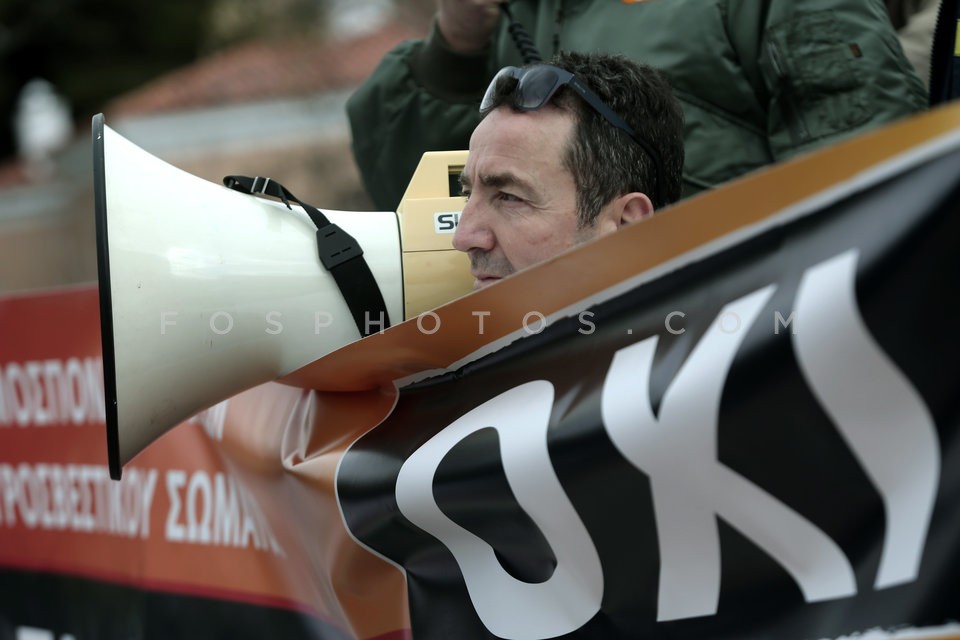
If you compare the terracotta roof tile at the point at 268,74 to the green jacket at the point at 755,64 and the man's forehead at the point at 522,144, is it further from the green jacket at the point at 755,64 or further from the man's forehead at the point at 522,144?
the man's forehead at the point at 522,144

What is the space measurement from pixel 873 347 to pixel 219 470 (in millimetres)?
1547

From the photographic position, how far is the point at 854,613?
4.17 feet

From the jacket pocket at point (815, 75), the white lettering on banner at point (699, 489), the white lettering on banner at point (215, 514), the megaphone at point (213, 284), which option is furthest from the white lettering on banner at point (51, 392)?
the white lettering on banner at point (699, 489)

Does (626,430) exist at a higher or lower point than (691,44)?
lower

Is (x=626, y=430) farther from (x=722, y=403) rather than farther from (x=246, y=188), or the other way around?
(x=246, y=188)

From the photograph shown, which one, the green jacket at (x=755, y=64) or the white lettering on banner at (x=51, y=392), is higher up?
the green jacket at (x=755, y=64)

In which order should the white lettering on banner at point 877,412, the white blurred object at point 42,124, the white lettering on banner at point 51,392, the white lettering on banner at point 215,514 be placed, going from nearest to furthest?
the white lettering on banner at point 877,412
the white lettering on banner at point 215,514
the white lettering on banner at point 51,392
the white blurred object at point 42,124

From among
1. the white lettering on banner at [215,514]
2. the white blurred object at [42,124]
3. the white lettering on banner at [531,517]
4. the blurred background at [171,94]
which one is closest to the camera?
the white lettering on banner at [531,517]

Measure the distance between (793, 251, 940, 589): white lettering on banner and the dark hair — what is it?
632mm

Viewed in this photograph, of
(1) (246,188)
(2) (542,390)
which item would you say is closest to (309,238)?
(1) (246,188)

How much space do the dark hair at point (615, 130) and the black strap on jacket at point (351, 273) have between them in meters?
0.33

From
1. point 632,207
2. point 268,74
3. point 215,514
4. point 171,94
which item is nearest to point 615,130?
point 632,207

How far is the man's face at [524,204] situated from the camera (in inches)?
72.7

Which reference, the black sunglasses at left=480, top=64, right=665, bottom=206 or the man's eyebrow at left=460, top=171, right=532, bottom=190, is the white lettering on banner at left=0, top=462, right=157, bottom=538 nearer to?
the man's eyebrow at left=460, top=171, right=532, bottom=190
